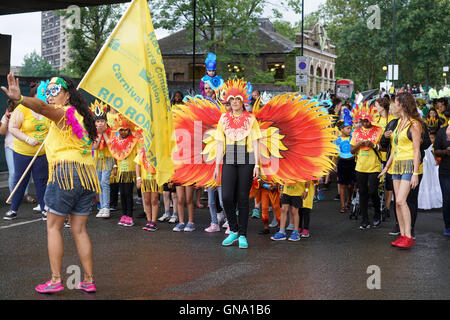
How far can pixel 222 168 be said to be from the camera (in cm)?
794

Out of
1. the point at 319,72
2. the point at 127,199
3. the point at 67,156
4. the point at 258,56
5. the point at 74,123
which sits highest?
the point at 319,72

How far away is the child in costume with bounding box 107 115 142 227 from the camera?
30.7 ft

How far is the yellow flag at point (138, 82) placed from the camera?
614 centimetres

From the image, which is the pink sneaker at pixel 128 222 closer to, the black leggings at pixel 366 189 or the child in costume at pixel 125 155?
the child in costume at pixel 125 155

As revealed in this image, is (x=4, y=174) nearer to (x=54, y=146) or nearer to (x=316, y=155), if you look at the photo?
(x=316, y=155)

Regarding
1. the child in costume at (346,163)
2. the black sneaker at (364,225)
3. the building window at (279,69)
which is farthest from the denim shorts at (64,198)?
the building window at (279,69)

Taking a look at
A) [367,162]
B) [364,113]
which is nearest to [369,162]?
[367,162]

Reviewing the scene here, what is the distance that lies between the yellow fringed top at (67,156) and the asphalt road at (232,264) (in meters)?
1.01

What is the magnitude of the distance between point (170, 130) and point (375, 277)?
2579mm

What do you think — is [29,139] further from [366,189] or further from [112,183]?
[366,189]

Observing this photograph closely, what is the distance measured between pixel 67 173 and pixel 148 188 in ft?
11.4

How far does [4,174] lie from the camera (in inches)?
580

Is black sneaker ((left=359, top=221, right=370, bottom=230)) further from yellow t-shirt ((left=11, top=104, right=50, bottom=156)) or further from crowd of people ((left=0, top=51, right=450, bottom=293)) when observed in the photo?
yellow t-shirt ((left=11, top=104, right=50, bottom=156))
